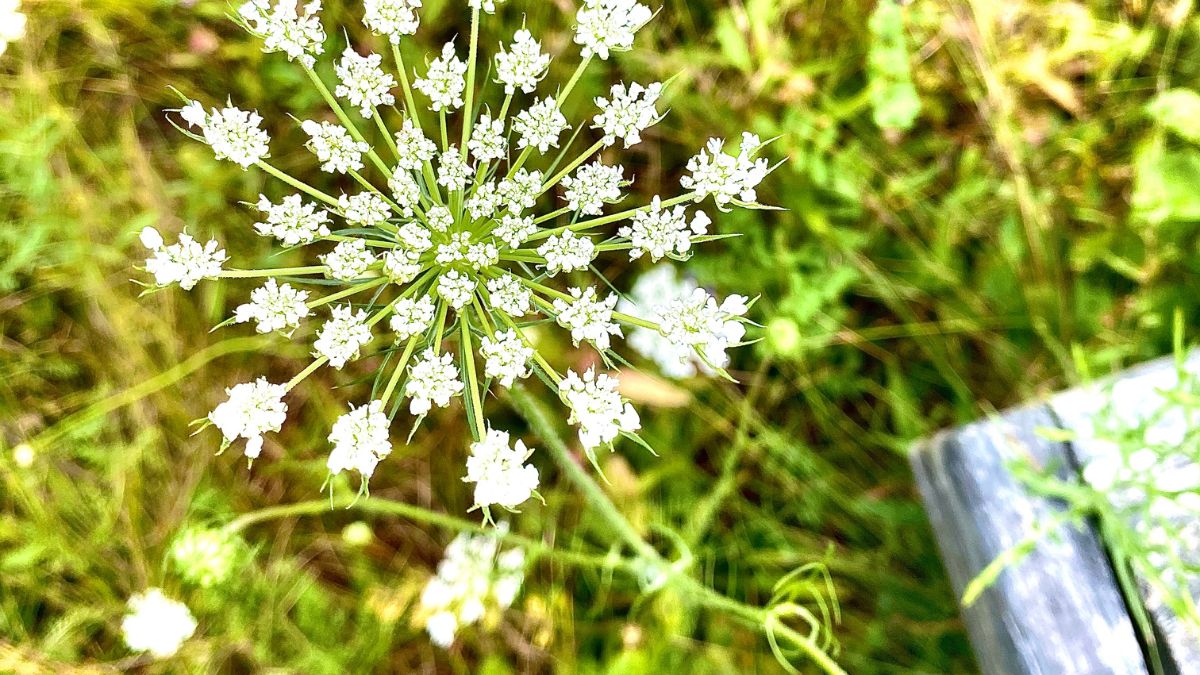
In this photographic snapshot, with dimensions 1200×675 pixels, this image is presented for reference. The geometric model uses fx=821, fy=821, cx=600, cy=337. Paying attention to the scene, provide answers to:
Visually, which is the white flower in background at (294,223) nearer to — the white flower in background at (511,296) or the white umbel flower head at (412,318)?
the white umbel flower head at (412,318)

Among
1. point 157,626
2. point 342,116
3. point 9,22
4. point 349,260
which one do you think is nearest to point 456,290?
point 349,260

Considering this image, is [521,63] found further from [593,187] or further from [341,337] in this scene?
[341,337]

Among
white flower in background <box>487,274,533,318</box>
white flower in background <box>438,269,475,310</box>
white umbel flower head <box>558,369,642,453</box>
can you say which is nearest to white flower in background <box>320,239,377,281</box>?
white flower in background <box>438,269,475,310</box>

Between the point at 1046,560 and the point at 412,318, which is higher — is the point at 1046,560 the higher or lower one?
the lower one

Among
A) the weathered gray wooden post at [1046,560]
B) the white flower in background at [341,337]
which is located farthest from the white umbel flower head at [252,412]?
→ the weathered gray wooden post at [1046,560]

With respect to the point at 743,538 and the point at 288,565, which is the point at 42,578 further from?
the point at 743,538
